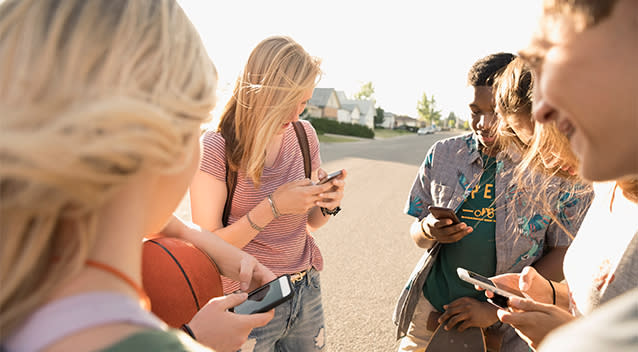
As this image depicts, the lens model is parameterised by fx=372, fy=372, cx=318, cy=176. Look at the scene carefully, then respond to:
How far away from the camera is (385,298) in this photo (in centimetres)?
447

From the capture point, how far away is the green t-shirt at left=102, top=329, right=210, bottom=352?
64cm

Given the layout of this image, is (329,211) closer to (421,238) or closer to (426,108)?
(421,238)

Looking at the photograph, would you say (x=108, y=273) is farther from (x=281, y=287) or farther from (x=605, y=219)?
(x=605, y=219)

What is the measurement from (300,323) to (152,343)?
1.69m

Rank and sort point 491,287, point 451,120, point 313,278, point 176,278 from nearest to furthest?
point 176,278 < point 491,287 < point 313,278 < point 451,120

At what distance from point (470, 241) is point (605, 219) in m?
→ 0.87

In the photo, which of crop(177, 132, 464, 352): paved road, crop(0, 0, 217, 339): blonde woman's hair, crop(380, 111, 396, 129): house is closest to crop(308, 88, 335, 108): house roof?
crop(380, 111, 396, 129): house

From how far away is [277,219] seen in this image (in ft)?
7.49

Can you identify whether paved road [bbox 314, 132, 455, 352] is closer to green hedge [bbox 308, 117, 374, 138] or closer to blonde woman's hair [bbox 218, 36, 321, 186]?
blonde woman's hair [bbox 218, 36, 321, 186]

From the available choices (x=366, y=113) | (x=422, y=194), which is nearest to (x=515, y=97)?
(x=422, y=194)

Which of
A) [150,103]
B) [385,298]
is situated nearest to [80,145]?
[150,103]

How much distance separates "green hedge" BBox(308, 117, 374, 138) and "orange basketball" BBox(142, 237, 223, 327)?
3848 centimetres

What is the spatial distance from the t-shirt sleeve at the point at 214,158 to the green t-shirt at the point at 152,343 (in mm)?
1388

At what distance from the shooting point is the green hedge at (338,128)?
133ft
